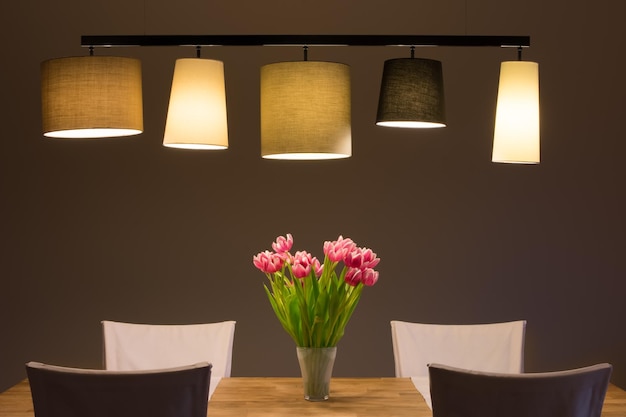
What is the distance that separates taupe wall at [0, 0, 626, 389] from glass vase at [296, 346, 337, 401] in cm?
199

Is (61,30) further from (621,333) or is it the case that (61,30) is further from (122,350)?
(621,333)

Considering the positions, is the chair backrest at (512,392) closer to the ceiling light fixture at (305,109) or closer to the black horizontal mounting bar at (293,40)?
the ceiling light fixture at (305,109)

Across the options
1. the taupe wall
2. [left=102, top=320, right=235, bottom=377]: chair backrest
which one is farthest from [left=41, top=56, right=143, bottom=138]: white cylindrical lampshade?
the taupe wall

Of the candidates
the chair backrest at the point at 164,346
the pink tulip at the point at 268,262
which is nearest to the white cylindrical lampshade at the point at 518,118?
the pink tulip at the point at 268,262

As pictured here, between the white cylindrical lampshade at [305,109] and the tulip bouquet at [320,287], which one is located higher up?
the white cylindrical lampshade at [305,109]

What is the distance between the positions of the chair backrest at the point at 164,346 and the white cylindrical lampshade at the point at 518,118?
1.45m

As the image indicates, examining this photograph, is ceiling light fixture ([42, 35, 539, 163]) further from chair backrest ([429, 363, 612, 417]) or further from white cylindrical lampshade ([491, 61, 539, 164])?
chair backrest ([429, 363, 612, 417])

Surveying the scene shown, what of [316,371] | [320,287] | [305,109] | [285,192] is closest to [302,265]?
[320,287]

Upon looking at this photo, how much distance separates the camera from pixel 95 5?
4.83 m

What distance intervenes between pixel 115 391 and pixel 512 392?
3.24 ft

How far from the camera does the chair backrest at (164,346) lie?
3.54 meters

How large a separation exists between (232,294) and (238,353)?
0.33m

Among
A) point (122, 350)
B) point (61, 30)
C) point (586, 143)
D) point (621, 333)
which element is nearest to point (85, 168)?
point (61, 30)

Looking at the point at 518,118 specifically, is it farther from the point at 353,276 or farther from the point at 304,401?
the point at 304,401
